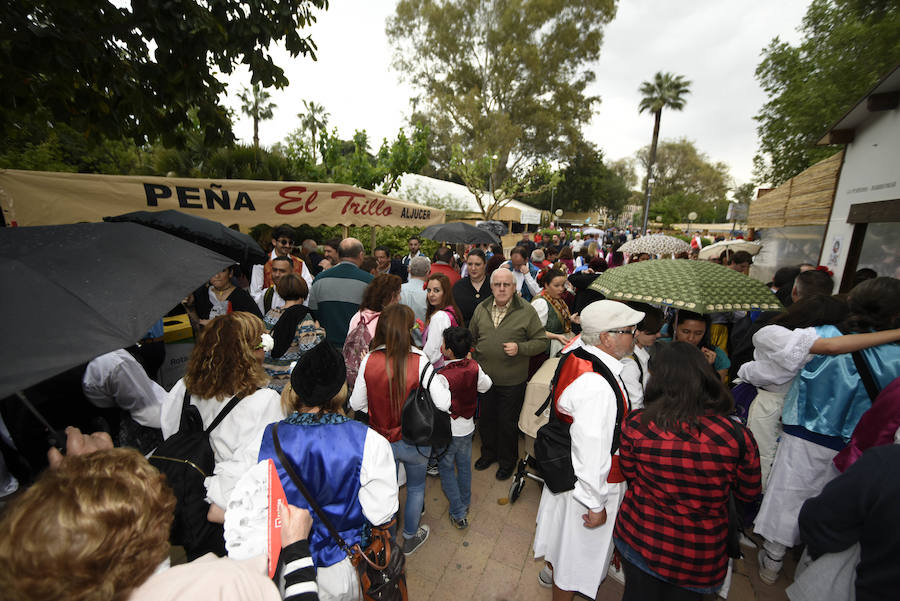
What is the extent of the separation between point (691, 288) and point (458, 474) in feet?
7.95

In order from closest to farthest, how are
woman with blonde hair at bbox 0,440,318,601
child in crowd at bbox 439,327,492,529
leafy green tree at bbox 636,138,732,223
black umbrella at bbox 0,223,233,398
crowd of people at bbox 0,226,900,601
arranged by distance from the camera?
woman with blonde hair at bbox 0,440,318,601, crowd of people at bbox 0,226,900,601, black umbrella at bbox 0,223,233,398, child in crowd at bbox 439,327,492,529, leafy green tree at bbox 636,138,732,223

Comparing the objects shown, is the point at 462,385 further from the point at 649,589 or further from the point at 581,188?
the point at 581,188

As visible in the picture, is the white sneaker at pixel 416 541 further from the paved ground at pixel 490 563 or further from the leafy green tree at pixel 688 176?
the leafy green tree at pixel 688 176

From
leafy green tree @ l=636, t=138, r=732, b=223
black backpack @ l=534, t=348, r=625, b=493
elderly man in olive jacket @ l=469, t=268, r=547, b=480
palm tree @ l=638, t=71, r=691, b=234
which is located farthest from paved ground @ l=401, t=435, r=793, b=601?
leafy green tree @ l=636, t=138, r=732, b=223

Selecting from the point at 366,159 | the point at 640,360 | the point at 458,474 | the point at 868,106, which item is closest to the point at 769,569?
the point at 640,360

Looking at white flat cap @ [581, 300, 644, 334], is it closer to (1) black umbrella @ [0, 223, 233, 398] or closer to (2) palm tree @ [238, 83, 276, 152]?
(1) black umbrella @ [0, 223, 233, 398]

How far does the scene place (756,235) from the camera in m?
17.8

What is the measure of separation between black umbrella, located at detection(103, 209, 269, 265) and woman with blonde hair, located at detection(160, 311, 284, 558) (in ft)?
6.99

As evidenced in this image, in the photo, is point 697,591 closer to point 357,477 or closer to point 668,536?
point 668,536

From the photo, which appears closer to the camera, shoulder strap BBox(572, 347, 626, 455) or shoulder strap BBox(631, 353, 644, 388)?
shoulder strap BBox(572, 347, 626, 455)

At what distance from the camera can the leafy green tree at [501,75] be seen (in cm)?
2641

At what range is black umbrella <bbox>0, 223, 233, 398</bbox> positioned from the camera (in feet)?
3.95

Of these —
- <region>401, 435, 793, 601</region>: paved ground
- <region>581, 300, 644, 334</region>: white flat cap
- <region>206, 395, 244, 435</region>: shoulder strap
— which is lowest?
<region>401, 435, 793, 601</region>: paved ground

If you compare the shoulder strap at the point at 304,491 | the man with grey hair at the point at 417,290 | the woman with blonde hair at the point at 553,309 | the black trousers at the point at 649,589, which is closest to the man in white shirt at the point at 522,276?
the woman with blonde hair at the point at 553,309
